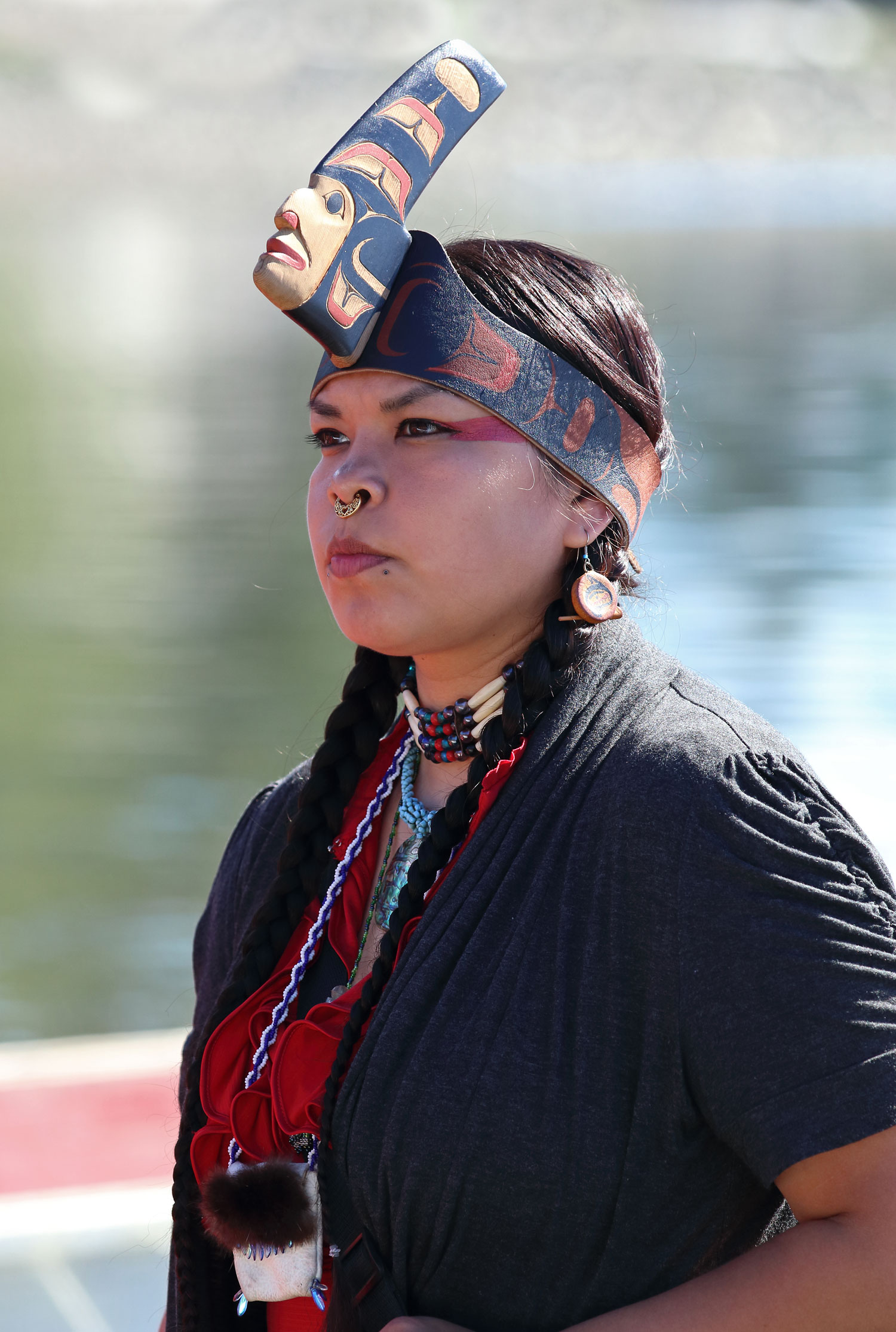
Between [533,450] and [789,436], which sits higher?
[789,436]

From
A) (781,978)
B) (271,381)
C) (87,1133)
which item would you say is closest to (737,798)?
(781,978)

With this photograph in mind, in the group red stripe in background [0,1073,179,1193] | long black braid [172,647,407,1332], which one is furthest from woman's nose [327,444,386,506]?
red stripe in background [0,1073,179,1193]

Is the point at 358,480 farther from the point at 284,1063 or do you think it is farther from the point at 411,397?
the point at 284,1063

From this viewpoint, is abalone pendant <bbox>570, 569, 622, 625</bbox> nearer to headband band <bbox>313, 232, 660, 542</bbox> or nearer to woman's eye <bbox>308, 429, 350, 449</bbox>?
headband band <bbox>313, 232, 660, 542</bbox>

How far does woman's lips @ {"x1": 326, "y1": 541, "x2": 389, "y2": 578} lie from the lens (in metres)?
1.64

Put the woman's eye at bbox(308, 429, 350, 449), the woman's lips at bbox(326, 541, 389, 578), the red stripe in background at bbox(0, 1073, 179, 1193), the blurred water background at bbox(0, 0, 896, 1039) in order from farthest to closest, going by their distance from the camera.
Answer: the blurred water background at bbox(0, 0, 896, 1039), the red stripe in background at bbox(0, 1073, 179, 1193), the woman's eye at bbox(308, 429, 350, 449), the woman's lips at bbox(326, 541, 389, 578)

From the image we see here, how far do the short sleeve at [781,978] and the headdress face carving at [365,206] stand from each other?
0.69 m

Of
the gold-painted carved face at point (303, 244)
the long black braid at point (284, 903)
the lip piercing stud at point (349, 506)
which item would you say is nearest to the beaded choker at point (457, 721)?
the long black braid at point (284, 903)

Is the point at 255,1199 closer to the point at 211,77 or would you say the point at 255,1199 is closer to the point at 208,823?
the point at 208,823

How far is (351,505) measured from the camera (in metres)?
1.65

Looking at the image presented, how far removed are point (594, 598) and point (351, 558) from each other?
0.27 metres

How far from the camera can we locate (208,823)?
21.0ft

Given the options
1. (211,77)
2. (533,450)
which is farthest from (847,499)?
(211,77)

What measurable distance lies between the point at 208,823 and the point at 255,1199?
4909mm
